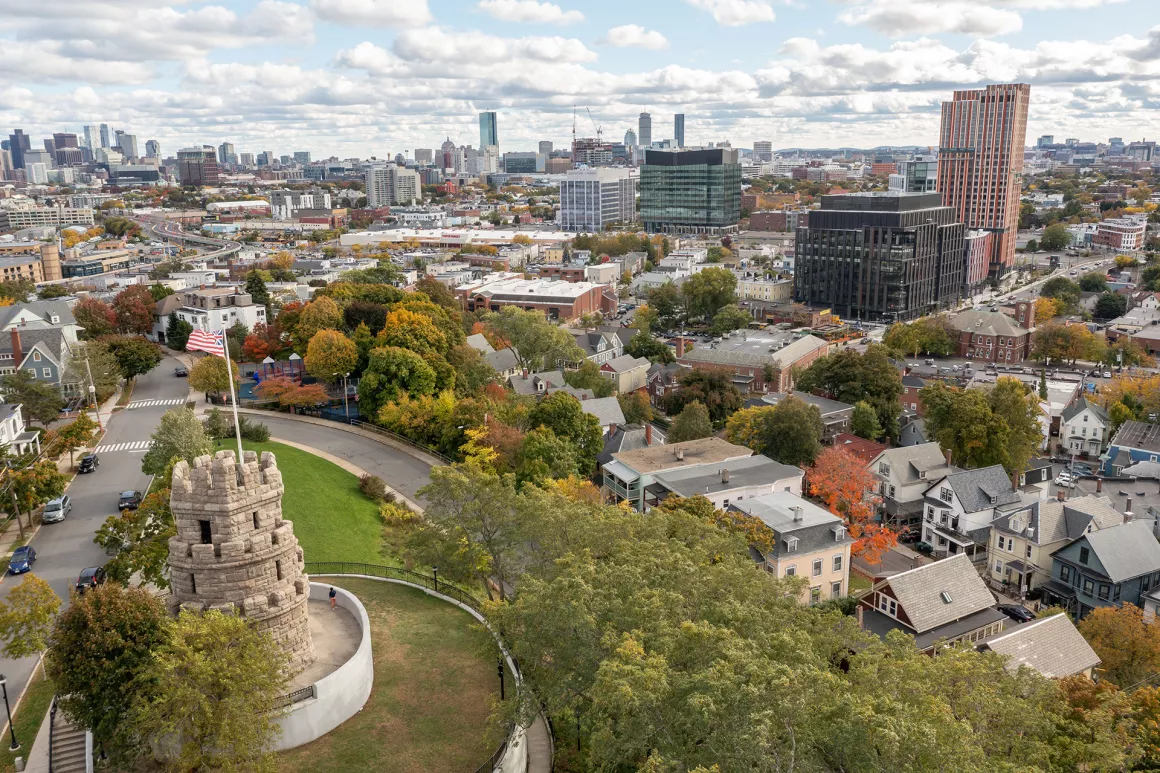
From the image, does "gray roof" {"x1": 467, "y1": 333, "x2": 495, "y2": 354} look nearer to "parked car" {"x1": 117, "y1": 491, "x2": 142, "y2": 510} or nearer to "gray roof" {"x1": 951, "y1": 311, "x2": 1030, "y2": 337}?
"parked car" {"x1": 117, "y1": 491, "x2": 142, "y2": 510}

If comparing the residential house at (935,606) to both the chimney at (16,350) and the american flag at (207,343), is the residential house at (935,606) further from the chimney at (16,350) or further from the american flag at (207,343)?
the chimney at (16,350)

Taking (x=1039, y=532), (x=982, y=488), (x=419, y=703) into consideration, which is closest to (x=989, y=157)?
(x=982, y=488)

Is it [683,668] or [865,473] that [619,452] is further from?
[683,668]

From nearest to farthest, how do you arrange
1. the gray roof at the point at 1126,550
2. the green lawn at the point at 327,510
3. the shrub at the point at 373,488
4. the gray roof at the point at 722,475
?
1. the green lawn at the point at 327,510
2. the gray roof at the point at 1126,550
3. the gray roof at the point at 722,475
4. the shrub at the point at 373,488

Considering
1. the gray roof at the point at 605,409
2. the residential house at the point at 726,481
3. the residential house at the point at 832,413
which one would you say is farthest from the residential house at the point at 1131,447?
the gray roof at the point at 605,409

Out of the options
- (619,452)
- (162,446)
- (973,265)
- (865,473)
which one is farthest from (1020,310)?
(162,446)

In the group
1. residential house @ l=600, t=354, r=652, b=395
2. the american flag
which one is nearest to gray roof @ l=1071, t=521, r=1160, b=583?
the american flag
